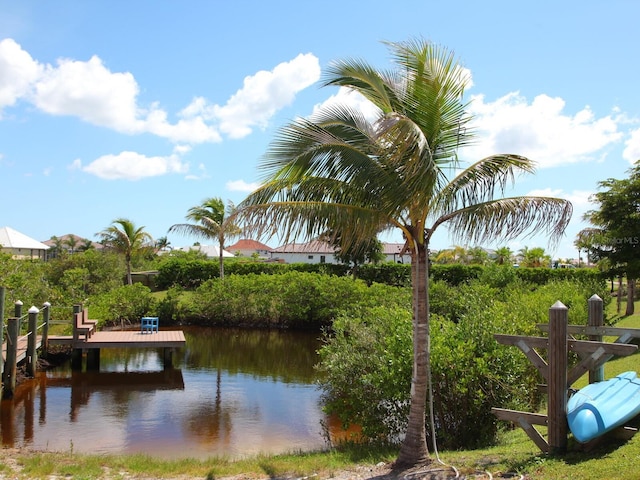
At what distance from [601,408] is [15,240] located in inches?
1808

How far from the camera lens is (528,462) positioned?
6.32m

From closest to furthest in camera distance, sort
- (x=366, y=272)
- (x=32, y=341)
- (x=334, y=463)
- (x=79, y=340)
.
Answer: (x=334, y=463), (x=32, y=341), (x=79, y=340), (x=366, y=272)

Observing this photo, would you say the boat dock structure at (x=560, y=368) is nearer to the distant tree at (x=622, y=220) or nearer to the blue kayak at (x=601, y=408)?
the blue kayak at (x=601, y=408)

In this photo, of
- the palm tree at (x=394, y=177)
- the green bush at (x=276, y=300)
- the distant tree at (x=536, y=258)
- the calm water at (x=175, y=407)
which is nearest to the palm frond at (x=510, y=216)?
the palm tree at (x=394, y=177)

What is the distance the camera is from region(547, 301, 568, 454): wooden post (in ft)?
21.3


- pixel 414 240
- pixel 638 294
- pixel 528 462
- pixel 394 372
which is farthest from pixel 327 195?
pixel 638 294

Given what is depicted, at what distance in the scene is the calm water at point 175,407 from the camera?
1054cm

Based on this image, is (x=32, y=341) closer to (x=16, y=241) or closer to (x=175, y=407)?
(x=175, y=407)

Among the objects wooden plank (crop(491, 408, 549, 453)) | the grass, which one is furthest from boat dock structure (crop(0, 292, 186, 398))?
wooden plank (crop(491, 408, 549, 453))

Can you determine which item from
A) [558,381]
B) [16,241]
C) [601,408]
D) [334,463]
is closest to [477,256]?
[16,241]

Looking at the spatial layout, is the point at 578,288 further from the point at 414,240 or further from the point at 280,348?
the point at 414,240

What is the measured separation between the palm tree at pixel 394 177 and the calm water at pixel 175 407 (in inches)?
191

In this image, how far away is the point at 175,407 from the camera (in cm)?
1313

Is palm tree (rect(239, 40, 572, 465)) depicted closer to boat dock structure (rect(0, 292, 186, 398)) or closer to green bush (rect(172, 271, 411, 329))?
boat dock structure (rect(0, 292, 186, 398))
